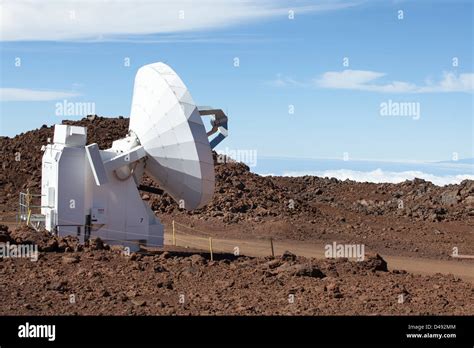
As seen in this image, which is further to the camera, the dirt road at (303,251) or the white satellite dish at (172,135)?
the dirt road at (303,251)

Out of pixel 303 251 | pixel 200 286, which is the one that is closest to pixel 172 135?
pixel 200 286

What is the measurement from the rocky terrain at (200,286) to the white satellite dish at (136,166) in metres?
1.98

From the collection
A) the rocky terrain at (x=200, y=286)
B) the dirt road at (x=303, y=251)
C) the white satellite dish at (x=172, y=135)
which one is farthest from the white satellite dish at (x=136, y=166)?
the dirt road at (x=303, y=251)

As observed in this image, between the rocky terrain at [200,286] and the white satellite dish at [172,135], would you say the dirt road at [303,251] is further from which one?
the white satellite dish at [172,135]

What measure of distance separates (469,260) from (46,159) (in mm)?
20050

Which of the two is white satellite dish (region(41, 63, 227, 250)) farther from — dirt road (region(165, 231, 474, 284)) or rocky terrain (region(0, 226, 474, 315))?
dirt road (region(165, 231, 474, 284))

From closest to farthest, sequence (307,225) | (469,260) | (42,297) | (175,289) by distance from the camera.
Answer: (42,297)
(175,289)
(469,260)
(307,225)

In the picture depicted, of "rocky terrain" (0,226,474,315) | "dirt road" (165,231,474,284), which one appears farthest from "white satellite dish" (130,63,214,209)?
"dirt road" (165,231,474,284)

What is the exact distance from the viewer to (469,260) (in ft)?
121

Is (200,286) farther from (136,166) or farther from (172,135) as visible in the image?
(136,166)

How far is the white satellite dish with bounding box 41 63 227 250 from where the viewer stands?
2625cm

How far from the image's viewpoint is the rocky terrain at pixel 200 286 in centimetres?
1748

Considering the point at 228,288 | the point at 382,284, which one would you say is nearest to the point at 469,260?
the point at 382,284
